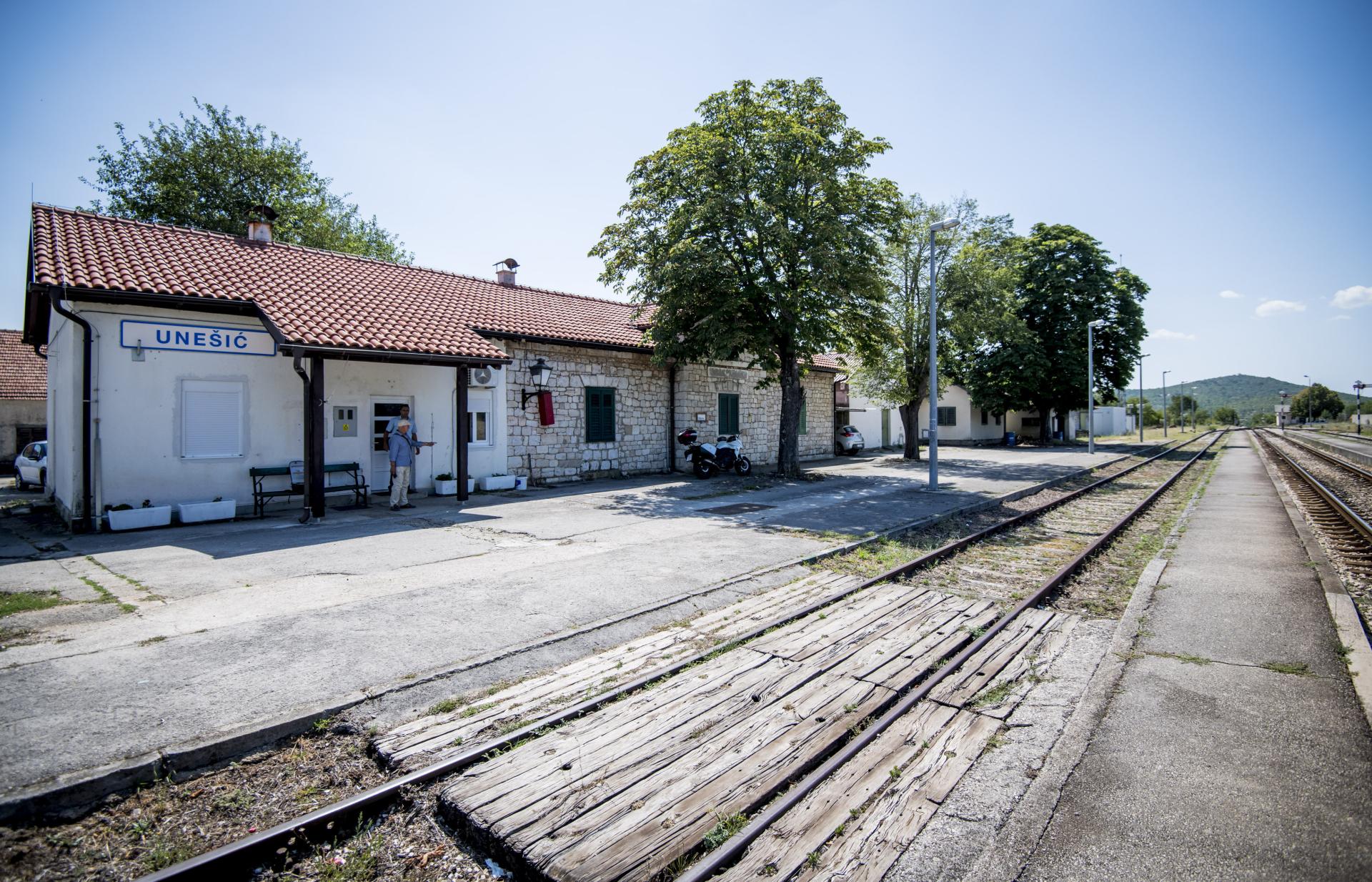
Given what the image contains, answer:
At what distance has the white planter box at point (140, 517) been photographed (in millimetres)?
10094

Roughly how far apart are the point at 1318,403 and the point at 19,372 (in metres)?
148

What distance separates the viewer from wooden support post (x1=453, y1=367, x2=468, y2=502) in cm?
1323

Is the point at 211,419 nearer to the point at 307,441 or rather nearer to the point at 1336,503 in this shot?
the point at 307,441

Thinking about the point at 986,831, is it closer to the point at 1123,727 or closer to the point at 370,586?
the point at 1123,727

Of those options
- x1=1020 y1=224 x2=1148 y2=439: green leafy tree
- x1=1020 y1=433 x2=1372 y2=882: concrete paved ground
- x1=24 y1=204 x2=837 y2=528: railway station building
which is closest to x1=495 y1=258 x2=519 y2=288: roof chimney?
x1=24 y1=204 x2=837 y2=528: railway station building

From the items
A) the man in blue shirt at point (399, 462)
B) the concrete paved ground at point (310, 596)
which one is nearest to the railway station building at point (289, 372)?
the man in blue shirt at point (399, 462)

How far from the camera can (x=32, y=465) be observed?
17375mm

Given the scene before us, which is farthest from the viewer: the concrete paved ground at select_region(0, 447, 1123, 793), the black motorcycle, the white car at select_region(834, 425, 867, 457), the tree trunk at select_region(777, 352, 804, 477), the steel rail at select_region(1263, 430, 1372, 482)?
the white car at select_region(834, 425, 867, 457)

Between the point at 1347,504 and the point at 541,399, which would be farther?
the point at 541,399

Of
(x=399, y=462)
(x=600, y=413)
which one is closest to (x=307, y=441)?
(x=399, y=462)

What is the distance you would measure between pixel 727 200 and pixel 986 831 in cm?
1470

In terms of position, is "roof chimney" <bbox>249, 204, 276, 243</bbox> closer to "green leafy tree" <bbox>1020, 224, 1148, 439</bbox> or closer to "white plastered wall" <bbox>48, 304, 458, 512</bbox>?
"white plastered wall" <bbox>48, 304, 458, 512</bbox>

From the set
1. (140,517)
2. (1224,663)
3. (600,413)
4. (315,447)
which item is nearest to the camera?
(1224,663)

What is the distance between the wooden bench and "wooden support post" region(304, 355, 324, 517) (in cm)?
75
